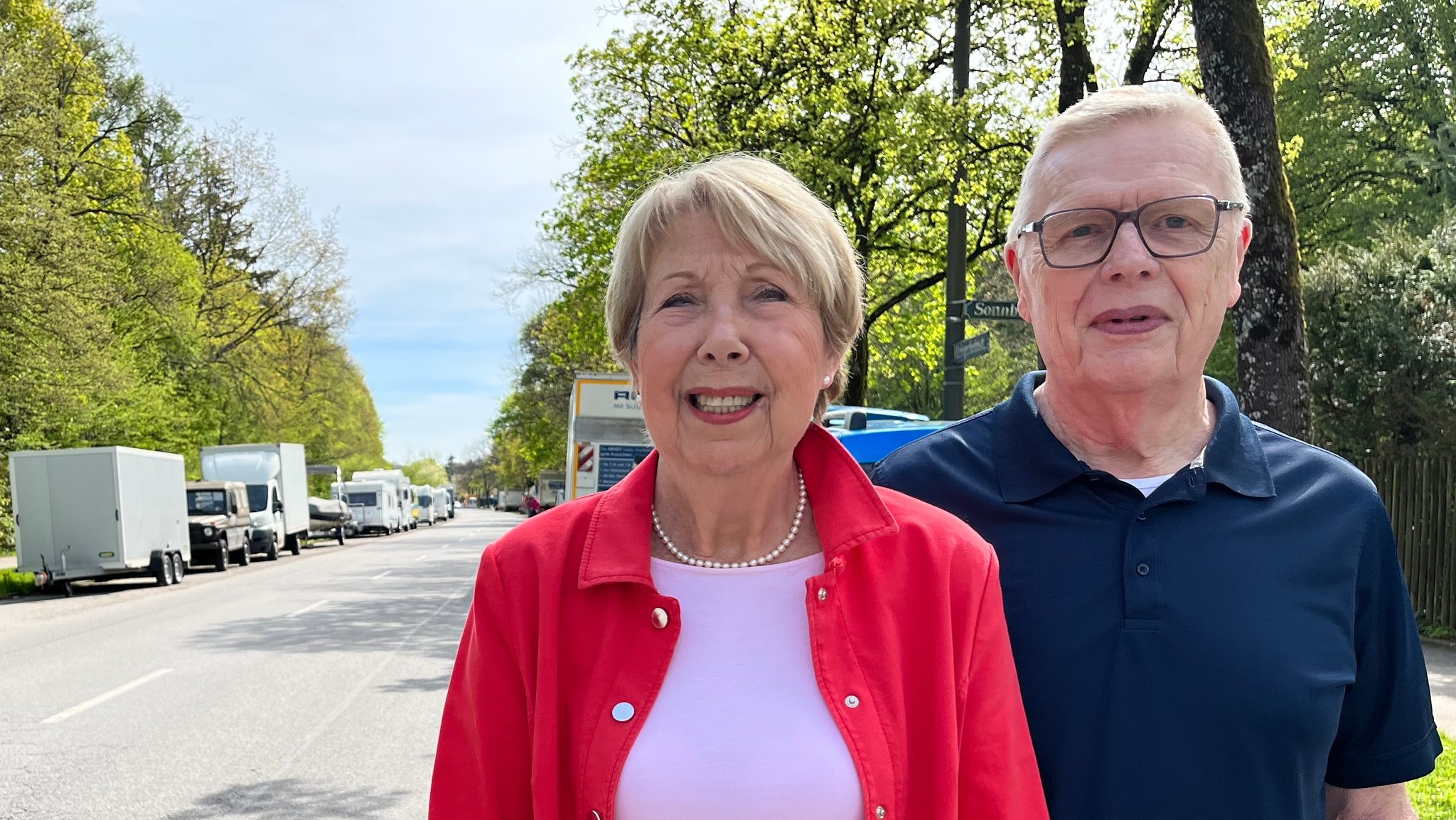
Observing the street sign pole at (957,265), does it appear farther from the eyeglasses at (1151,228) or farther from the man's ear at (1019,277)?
the eyeglasses at (1151,228)

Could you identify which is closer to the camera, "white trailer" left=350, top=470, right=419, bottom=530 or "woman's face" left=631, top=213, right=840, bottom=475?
"woman's face" left=631, top=213, right=840, bottom=475

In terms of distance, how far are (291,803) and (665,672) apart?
230 inches

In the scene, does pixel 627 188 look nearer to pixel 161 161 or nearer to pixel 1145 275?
pixel 1145 275

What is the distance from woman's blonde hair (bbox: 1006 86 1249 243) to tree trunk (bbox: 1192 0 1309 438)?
3595 mm

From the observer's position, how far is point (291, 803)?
6.96 metres

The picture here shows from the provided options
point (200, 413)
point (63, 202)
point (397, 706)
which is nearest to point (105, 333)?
point (63, 202)

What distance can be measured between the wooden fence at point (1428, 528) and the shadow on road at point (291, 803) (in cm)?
1128

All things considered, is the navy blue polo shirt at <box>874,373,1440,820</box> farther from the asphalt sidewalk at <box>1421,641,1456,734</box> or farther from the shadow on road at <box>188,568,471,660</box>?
the shadow on road at <box>188,568,471,660</box>

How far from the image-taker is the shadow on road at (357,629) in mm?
13672

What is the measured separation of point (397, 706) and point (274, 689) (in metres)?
1.51

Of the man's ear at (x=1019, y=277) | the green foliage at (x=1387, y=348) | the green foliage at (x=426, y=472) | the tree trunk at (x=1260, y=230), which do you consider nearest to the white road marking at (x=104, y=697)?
the tree trunk at (x=1260, y=230)

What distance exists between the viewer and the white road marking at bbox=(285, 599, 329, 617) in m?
17.3

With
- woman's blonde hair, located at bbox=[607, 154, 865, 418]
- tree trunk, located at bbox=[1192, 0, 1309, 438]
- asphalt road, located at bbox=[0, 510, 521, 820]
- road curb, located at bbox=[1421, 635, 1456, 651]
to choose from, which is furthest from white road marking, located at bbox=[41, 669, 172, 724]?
road curb, located at bbox=[1421, 635, 1456, 651]

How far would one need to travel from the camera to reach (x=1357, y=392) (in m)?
16.1
